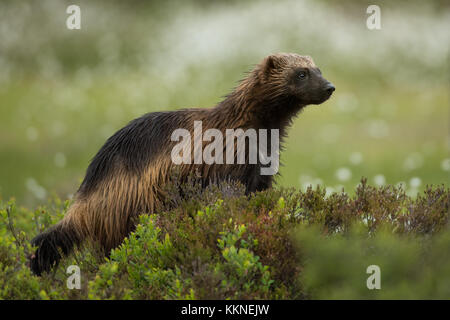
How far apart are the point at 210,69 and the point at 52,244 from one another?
40.1 ft

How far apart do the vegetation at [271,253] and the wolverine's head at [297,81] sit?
97cm

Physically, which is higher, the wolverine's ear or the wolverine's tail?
the wolverine's ear

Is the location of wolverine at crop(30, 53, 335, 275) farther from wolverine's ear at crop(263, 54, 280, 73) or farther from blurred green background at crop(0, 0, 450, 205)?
blurred green background at crop(0, 0, 450, 205)

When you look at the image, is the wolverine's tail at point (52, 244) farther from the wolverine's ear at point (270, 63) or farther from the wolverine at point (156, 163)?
the wolverine's ear at point (270, 63)

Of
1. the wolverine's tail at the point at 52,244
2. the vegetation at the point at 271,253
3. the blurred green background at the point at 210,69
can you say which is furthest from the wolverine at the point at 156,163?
the blurred green background at the point at 210,69

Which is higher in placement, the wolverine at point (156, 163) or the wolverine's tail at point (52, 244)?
the wolverine at point (156, 163)

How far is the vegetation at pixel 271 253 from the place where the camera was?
3.40 meters

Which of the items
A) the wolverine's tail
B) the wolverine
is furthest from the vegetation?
the wolverine

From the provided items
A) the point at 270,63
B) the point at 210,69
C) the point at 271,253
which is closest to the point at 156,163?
the point at 270,63

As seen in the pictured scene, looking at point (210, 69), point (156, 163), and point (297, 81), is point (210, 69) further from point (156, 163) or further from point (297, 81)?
point (156, 163)

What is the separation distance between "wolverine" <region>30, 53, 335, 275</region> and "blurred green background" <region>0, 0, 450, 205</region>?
7.04m

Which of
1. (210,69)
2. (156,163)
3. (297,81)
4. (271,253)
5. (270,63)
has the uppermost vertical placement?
(210,69)

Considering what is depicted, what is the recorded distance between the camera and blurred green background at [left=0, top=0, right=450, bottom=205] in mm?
13633

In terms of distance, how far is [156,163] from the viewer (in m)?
4.87
